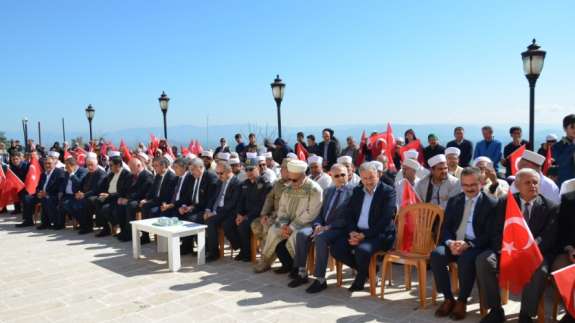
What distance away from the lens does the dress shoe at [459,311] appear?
448cm

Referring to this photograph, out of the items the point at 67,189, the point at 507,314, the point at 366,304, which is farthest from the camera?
the point at 67,189

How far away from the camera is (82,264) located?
688 centimetres

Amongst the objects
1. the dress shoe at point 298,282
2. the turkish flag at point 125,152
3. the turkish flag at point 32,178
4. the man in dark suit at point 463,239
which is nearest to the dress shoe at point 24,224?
the turkish flag at point 32,178

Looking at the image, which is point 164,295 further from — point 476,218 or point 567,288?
point 567,288

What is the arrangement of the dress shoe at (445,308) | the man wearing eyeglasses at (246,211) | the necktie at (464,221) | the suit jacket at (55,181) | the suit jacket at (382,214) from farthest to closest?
the suit jacket at (55,181)
the man wearing eyeglasses at (246,211)
the suit jacket at (382,214)
the necktie at (464,221)
the dress shoe at (445,308)

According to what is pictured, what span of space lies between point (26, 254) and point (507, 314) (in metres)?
6.97

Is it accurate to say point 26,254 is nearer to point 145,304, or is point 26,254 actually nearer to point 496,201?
point 145,304

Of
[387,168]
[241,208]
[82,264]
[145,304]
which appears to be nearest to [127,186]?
[82,264]

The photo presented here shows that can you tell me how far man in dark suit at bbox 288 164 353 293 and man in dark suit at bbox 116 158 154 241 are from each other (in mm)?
3886

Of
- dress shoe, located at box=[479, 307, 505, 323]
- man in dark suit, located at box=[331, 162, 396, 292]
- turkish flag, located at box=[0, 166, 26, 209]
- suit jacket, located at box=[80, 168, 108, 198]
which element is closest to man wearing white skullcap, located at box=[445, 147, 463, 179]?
man in dark suit, located at box=[331, 162, 396, 292]

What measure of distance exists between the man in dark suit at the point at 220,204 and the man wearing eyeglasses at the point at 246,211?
4.5 inches

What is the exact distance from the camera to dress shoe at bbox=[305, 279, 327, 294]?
5453 mm

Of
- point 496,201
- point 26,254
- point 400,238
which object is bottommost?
point 26,254

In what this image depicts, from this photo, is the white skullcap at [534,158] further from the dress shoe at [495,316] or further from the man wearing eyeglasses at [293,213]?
the man wearing eyeglasses at [293,213]
